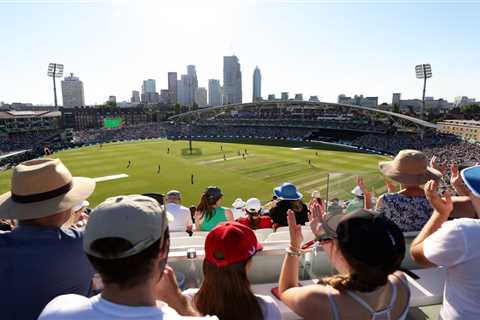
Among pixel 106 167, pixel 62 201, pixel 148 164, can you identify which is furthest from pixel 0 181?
pixel 62 201

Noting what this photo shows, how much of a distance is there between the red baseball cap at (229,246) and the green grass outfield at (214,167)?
16.0 meters

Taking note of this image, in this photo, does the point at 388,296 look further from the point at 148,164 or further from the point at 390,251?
the point at 148,164

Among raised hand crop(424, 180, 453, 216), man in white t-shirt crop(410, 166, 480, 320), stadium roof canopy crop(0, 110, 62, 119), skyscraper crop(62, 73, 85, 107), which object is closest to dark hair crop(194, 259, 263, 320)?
man in white t-shirt crop(410, 166, 480, 320)

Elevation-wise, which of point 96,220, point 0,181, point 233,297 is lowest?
point 0,181

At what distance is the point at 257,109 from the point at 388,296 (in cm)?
7858

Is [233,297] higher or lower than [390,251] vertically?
lower

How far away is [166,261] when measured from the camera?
167 cm

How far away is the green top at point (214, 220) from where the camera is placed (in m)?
5.92

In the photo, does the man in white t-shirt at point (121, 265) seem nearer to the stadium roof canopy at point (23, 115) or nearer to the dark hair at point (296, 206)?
the dark hair at point (296, 206)

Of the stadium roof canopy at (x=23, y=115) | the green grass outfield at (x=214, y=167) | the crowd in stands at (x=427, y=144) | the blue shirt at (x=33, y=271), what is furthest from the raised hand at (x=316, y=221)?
the stadium roof canopy at (x=23, y=115)

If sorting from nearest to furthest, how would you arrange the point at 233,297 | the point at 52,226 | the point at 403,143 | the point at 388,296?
the point at 233,297 → the point at 388,296 → the point at 52,226 → the point at 403,143

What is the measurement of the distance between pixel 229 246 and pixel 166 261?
342 millimetres

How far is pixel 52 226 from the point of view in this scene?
2.22 metres

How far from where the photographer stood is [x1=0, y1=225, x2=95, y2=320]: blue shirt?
197 cm
